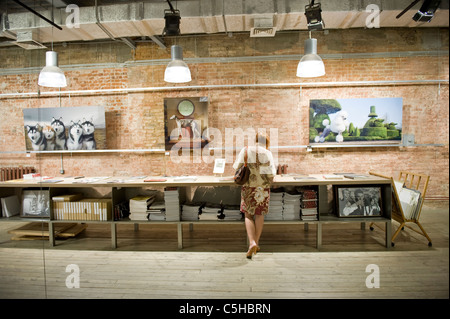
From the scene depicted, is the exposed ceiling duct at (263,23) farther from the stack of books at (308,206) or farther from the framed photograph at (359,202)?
the framed photograph at (359,202)

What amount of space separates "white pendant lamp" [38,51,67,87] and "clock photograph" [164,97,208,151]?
1.79 m

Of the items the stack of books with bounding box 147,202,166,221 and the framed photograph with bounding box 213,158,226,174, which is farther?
the framed photograph with bounding box 213,158,226,174

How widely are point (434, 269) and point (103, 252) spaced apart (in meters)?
4.45

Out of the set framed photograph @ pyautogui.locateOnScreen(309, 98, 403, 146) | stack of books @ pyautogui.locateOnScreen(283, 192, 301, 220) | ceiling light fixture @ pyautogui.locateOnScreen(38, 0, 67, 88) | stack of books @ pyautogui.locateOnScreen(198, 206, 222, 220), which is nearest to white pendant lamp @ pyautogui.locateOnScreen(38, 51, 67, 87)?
ceiling light fixture @ pyautogui.locateOnScreen(38, 0, 67, 88)

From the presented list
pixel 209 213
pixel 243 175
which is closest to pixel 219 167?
pixel 209 213

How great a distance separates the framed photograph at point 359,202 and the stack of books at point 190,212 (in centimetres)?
217

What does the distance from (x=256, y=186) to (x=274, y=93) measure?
2147 millimetres

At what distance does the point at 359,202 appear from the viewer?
4.15 metres

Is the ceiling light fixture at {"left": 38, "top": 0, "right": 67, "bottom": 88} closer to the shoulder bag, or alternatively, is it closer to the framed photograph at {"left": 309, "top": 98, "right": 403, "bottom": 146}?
the shoulder bag

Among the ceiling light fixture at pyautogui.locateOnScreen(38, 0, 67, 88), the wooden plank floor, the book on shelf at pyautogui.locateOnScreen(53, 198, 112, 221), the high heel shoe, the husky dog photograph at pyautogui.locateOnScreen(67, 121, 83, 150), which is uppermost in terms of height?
the ceiling light fixture at pyautogui.locateOnScreen(38, 0, 67, 88)

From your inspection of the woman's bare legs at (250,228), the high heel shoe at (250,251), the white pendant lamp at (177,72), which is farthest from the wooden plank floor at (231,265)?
the white pendant lamp at (177,72)

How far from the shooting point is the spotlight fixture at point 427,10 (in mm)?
3609

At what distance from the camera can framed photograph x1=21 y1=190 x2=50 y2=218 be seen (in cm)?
397

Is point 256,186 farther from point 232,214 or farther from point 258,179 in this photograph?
point 232,214
